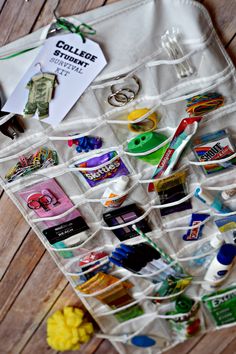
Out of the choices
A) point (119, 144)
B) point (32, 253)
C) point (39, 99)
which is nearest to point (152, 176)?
point (119, 144)

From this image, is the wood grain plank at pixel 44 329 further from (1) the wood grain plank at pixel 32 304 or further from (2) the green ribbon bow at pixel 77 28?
(2) the green ribbon bow at pixel 77 28

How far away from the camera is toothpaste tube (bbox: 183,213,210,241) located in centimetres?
128

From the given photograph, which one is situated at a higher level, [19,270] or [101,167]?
[101,167]

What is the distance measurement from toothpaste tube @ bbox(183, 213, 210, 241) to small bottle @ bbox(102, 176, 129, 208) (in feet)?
0.75

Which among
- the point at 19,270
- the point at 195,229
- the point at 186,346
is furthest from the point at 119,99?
the point at 186,346

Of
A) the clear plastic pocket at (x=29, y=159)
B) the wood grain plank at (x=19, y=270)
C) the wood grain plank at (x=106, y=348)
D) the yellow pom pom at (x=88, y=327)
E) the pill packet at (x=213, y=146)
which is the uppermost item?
the clear plastic pocket at (x=29, y=159)

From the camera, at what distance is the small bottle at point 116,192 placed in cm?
117

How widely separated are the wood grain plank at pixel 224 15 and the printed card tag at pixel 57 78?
28 centimetres

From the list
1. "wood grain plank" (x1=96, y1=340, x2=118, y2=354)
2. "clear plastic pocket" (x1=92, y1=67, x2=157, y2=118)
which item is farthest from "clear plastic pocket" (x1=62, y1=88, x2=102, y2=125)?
"wood grain plank" (x1=96, y1=340, x2=118, y2=354)

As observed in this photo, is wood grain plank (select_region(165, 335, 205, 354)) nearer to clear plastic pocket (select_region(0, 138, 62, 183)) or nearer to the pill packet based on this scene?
the pill packet

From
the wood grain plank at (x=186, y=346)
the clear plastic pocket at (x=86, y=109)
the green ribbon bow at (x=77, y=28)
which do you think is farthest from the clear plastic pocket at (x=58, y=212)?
the wood grain plank at (x=186, y=346)

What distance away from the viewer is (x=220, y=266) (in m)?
1.37

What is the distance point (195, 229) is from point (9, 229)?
0.59 m

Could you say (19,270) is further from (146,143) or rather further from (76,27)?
(76,27)
